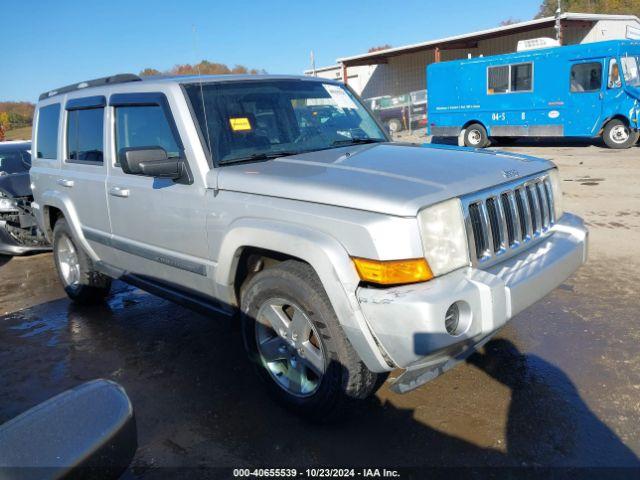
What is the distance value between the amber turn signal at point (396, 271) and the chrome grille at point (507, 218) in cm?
32

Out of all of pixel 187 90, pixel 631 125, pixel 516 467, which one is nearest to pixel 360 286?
pixel 516 467

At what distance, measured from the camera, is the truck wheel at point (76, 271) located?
205 inches

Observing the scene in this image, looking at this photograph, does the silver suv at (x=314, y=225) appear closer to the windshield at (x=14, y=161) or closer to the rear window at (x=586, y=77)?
the windshield at (x=14, y=161)

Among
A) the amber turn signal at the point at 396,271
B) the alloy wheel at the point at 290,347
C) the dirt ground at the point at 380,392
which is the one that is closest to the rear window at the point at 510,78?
the dirt ground at the point at 380,392

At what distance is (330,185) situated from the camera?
9.35 feet

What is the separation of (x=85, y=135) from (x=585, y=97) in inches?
568

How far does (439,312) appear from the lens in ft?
8.01

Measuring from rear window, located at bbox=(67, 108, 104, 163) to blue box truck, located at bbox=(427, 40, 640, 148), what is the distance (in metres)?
14.2

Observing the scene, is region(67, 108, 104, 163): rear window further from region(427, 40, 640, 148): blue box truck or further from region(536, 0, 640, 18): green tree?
region(536, 0, 640, 18): green tree

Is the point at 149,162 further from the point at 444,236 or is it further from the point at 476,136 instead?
the point at 476,136

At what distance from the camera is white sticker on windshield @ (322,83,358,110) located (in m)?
Answer: 4.45

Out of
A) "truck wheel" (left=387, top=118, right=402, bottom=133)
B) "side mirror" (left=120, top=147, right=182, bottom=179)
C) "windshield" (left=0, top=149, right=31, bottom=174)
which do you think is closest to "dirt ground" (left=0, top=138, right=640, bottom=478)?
"side mirror" (left=120, top=147, right=182, bottom=179)

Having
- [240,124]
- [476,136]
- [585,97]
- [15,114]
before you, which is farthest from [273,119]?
[15,114]

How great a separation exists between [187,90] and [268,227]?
1322 millimetres
